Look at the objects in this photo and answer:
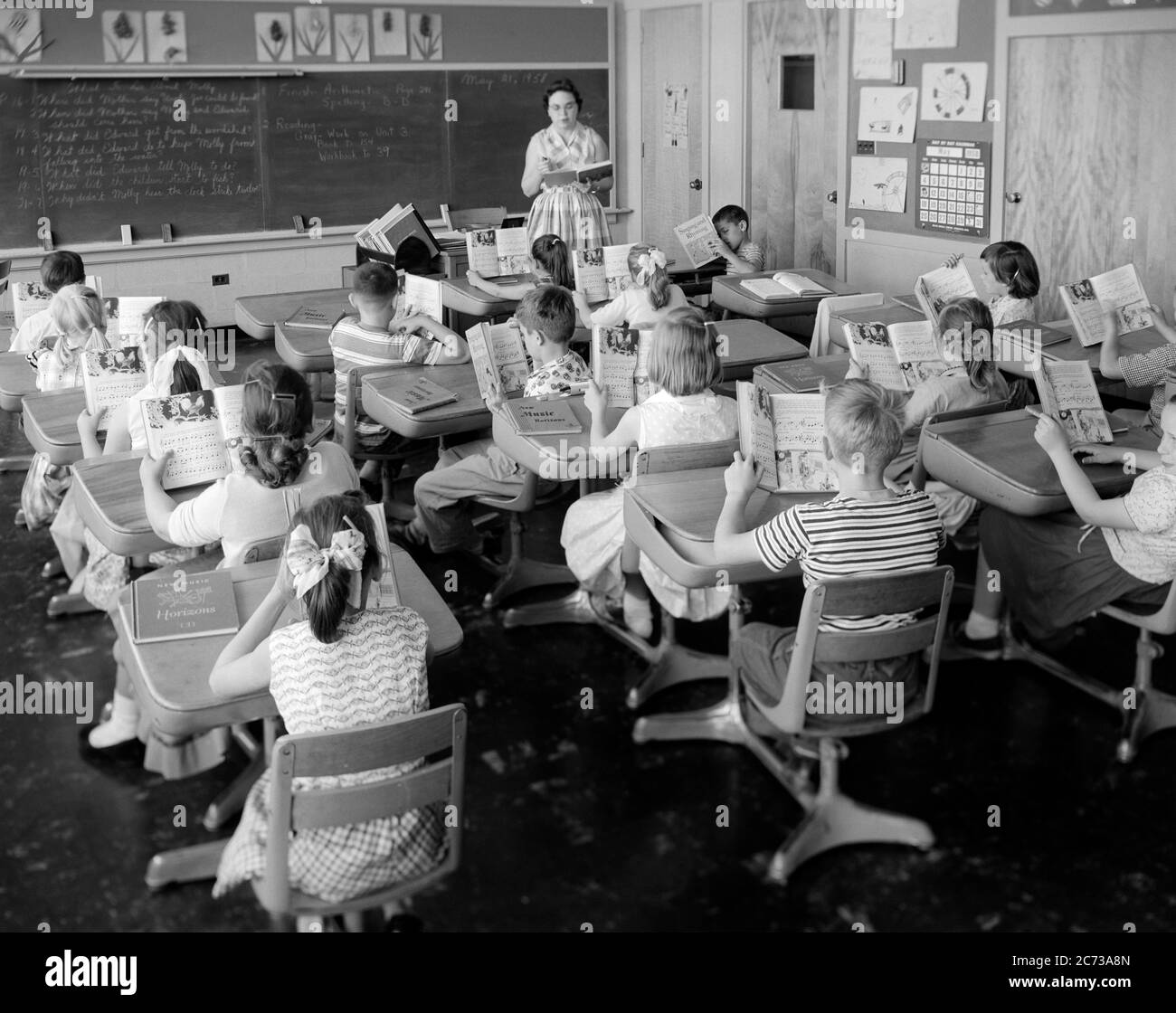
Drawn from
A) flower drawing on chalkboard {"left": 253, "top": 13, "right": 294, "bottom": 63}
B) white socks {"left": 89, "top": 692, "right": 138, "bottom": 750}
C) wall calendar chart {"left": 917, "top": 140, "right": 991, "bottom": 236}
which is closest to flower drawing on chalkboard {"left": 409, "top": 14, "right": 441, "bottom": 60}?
flower drawing on chalkboard {"left": 253, "top": 13, "right": 294, "bottom": 63}

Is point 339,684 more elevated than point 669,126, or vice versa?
point 669,126

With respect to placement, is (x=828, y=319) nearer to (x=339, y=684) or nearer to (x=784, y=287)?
(x=784, y=287)

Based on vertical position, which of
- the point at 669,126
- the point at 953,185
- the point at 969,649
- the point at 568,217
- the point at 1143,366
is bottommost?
the point at 969,649

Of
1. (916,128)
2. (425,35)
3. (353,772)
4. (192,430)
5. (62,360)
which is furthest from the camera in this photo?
(425,35)

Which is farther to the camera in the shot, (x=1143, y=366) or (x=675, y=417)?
(x=1143, y=366)

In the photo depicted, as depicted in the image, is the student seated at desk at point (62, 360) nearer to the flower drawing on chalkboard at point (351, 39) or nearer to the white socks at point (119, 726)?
the white socks at point (119, 726)

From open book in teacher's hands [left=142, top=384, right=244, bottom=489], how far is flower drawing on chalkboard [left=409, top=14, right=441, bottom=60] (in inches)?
249

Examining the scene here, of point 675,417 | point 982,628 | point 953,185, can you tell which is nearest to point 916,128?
point 953,185

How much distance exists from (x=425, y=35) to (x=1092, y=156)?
4712 millimetres

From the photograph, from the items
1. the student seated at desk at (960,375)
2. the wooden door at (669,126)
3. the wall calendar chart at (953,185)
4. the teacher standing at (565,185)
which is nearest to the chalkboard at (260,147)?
the wooden door at (669,126)

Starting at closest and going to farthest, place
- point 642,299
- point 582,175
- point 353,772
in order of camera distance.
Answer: point 353,772 → point 642,299 → point 582,175

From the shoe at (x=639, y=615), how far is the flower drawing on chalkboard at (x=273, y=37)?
5.97m

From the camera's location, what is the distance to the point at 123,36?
8.37 m

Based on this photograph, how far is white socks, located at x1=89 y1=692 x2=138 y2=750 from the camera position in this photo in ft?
12.3
